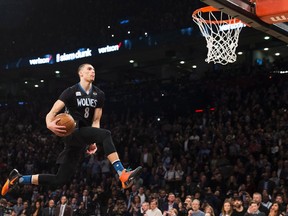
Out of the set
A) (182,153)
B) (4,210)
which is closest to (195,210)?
(182,153)

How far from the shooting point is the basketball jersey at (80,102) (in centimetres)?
711

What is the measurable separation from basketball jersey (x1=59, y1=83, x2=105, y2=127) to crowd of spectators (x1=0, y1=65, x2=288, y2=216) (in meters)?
5.28

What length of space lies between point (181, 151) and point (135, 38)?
9761 mm

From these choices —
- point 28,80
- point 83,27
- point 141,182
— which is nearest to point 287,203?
point 141,182

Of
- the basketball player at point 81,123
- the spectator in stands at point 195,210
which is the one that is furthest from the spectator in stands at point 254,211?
the basketball player at point 81,123

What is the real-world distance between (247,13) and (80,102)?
10.00ft

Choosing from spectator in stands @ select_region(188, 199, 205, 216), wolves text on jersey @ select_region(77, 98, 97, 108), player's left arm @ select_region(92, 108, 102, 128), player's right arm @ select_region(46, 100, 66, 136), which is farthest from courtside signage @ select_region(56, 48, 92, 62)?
player's right arm @ select_region(46, 100, 66, 136)

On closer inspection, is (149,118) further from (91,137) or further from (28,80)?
(91,137)

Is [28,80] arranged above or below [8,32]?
below

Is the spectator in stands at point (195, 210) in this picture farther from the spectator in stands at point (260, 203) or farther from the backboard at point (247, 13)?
the backboard at point (247, 13)

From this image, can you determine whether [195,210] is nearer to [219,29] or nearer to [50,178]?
[219,29]

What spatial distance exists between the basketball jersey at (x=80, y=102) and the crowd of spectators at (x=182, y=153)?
528 centimetres

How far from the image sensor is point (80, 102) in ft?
23.5

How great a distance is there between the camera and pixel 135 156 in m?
19.3
